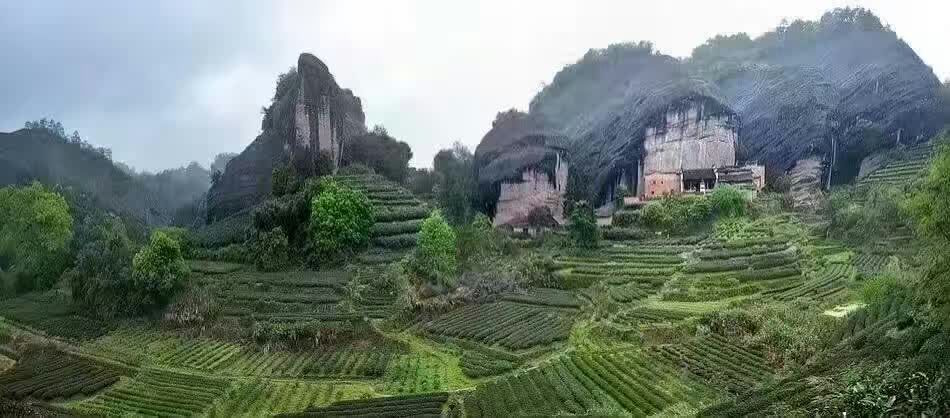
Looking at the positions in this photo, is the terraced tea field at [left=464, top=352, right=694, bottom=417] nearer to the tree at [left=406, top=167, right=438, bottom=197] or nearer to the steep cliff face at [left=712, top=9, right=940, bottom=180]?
the tree at [left=406, top=167, right=438, bottom=197]

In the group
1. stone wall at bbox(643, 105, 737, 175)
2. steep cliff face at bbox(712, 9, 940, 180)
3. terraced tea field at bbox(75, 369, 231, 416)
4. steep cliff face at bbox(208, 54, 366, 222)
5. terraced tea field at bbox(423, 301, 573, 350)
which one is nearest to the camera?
terraced tea field at bbox(75, 369, 231, 416)

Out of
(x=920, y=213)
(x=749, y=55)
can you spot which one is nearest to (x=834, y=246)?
(x=920, y=213)

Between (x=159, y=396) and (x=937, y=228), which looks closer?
(x=937, y=228)

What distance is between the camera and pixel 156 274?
4812 centimetres

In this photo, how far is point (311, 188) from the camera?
65438 mm

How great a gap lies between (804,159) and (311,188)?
63.1 meters

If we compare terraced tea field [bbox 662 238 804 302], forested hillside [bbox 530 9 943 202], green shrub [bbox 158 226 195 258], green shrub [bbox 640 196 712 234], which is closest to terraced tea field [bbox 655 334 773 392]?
terraced tea field [bbox 662 238 804 302]

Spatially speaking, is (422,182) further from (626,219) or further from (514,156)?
(626,219)

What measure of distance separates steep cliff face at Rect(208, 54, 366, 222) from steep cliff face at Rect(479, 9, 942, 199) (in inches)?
1273

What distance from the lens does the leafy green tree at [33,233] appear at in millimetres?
56500

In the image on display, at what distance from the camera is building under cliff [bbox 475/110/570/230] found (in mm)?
84875

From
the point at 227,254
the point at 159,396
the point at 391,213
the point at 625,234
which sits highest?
the point at 391,213

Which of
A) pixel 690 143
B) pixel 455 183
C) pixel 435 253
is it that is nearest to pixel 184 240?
pixel 435 253

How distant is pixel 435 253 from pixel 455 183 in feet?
87.2
